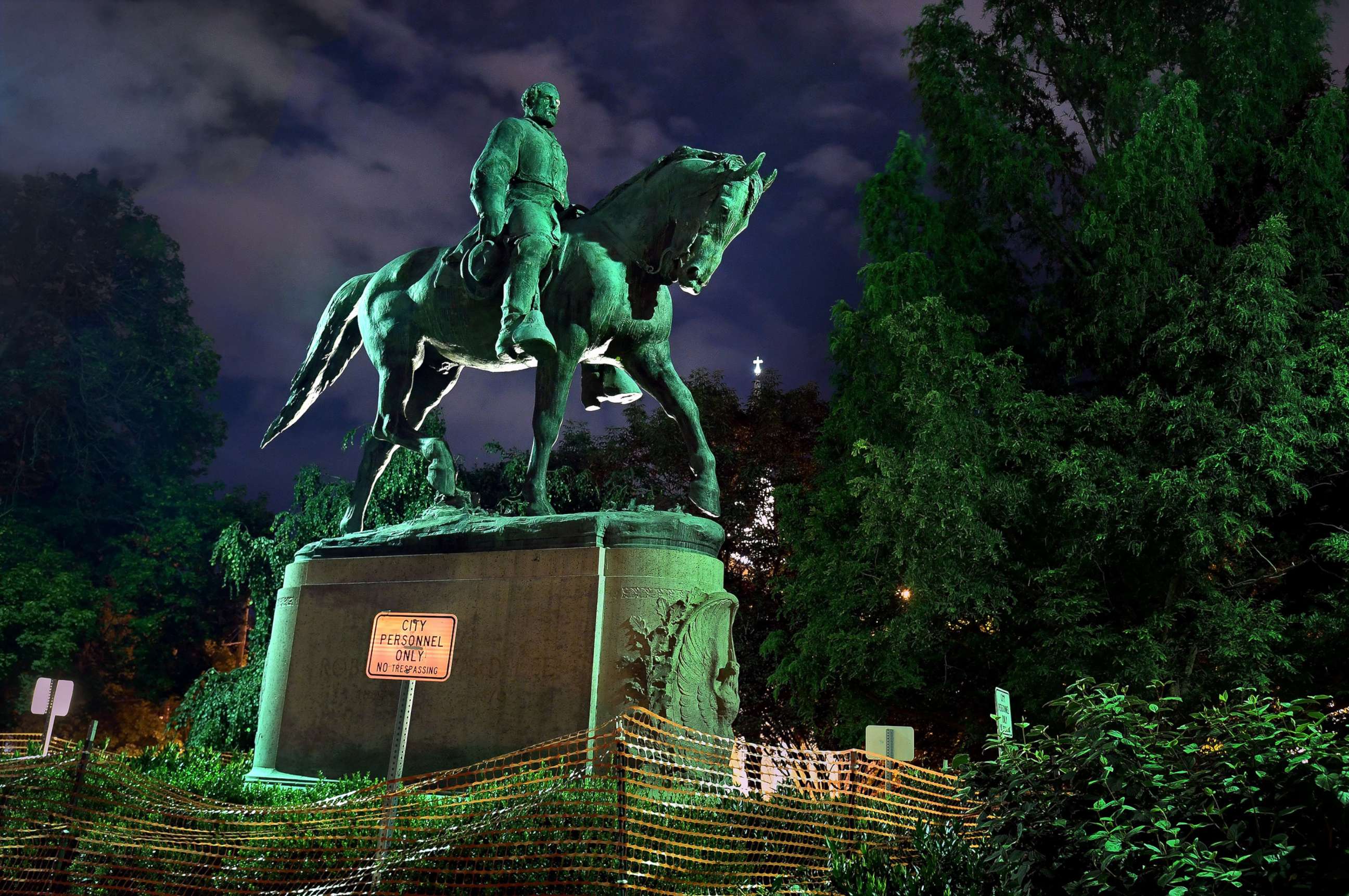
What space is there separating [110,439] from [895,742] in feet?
104

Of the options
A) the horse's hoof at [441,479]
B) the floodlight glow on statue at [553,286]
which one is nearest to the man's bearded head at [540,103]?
the floodlight glow on statue at [553,286]

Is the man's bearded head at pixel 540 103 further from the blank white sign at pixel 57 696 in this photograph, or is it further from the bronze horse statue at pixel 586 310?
the blank white sign at pixel 57 696

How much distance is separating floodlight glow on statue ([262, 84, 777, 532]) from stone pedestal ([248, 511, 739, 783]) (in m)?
0.66

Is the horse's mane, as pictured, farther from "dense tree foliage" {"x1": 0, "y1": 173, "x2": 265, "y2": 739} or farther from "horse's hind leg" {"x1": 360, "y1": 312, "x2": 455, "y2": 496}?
"dense tree foliage" {"x1": 0, "y1": 173, "x2": 265, "y2": 739}

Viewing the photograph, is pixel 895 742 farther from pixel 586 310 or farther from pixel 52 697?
pixel 52 697

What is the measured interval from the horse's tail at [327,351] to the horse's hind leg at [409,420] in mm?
821

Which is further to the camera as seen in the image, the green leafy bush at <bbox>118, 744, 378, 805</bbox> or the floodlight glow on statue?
the floodlight glow on statue

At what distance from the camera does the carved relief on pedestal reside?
7312 millimetres

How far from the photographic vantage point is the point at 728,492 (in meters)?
25.8

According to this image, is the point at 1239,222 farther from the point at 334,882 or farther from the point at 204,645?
the point at 204,645

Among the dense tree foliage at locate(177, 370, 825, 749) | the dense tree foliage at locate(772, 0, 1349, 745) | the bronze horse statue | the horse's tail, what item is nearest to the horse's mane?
the bronze horse statue

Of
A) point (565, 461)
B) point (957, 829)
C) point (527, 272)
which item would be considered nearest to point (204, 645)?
point (565, 461)

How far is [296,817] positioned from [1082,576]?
1320 centimetres

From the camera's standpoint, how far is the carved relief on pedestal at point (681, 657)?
7312mm
